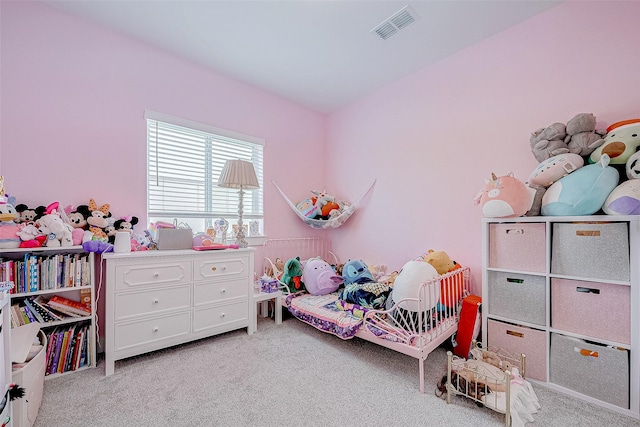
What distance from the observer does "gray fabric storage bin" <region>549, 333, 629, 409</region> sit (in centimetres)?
146

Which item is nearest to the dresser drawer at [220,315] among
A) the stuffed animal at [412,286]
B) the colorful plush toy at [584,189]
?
the stuffed animal at [412,286]

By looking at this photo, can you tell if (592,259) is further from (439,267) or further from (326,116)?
(326,116)

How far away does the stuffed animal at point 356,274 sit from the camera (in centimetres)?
250

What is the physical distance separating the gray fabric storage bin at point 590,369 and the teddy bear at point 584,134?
1.17 meters

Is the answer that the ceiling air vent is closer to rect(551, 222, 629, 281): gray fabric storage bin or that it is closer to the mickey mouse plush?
rect(551, 222, 629, 281): gray fabric storage bin

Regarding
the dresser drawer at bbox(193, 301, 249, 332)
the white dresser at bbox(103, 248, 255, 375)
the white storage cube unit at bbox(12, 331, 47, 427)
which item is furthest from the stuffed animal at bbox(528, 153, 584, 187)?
the white storage cube unit at bbox(12, 331, 47, 427)

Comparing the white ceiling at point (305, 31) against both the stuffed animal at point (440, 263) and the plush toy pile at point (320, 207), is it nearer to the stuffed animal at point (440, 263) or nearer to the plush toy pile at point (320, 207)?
the plush toy pile at point (320, 207)

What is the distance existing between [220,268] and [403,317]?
58.9 inches

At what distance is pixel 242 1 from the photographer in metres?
1.89

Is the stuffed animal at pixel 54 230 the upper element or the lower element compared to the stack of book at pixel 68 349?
upper

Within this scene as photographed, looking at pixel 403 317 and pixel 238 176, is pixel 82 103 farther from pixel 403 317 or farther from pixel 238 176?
pixel 403 317

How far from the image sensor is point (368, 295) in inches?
87.6

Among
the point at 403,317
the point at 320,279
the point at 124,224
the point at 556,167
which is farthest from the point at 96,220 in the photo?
the point at 556,167

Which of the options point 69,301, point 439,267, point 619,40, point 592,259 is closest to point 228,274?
point 69,301
